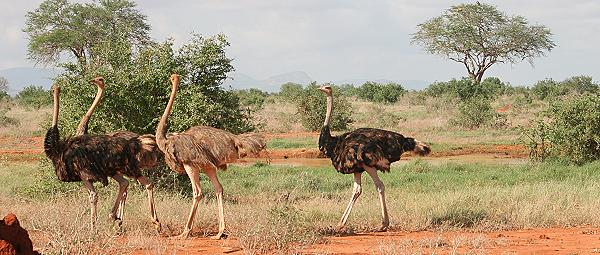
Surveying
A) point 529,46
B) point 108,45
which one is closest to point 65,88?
point 108,45

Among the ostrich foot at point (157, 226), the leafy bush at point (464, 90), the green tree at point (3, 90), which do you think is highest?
the green tree at point (3, 90)

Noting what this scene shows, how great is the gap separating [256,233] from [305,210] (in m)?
3.08

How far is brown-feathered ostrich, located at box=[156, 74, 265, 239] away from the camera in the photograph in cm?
923

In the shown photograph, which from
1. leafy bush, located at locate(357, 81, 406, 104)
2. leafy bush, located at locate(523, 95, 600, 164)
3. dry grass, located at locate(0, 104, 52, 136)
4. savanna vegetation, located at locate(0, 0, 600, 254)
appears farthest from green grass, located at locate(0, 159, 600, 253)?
leafy bush, located at locate(357, 81, 406, 104)

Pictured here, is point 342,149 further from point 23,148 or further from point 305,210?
point 23,148

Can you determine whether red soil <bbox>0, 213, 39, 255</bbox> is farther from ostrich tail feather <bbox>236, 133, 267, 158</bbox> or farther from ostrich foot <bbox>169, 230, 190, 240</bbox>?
ostrich tail feather <bbox>236, 133, 267, 158</bbox>

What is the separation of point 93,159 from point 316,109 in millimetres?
21296

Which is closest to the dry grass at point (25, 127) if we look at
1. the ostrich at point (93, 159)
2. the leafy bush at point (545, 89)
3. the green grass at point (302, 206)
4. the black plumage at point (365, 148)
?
the green grass at point (302, 206)

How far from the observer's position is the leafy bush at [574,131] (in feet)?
57.6

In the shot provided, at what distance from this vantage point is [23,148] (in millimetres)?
24781

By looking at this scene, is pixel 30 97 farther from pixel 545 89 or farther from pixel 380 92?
pixel 545 89

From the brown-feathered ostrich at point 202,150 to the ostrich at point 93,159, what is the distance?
1.51ft

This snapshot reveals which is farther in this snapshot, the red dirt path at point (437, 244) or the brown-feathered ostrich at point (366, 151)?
the brown-feathered ostrich at point (366, 151)

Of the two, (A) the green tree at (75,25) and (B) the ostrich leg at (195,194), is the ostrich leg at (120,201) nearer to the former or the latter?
(B) the ostrich leg at (195,194)
